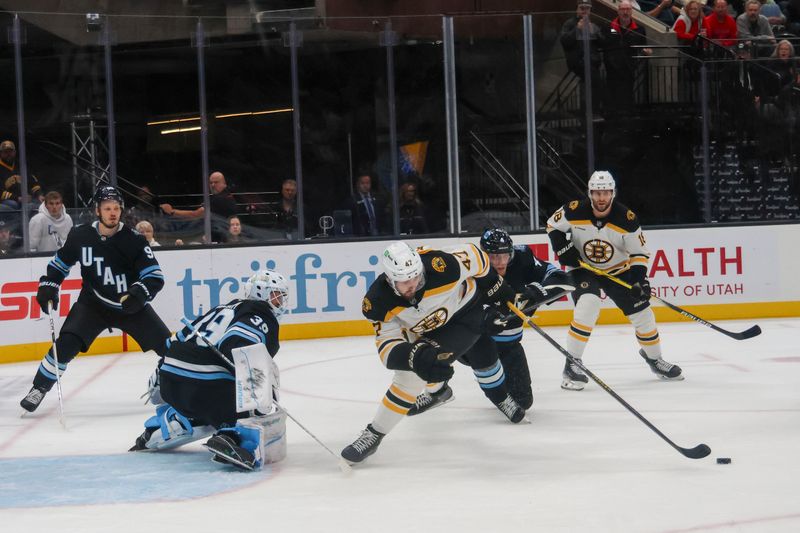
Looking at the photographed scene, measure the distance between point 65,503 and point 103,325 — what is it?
2170 mm

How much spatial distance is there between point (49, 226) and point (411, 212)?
2.85m

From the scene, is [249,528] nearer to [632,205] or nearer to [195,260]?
[195,260]

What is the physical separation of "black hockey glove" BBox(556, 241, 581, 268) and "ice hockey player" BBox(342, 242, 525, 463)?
68.3 inches

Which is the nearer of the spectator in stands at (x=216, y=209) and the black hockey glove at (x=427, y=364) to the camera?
the black hockey glove at (x=427, y=364)

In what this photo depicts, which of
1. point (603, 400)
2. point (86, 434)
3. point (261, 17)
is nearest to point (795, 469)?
point (603, 400)

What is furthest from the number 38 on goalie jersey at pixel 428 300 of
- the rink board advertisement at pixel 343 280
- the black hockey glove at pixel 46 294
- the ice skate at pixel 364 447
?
the rink board advertisement at pixel 343 280

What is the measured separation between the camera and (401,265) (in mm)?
4297

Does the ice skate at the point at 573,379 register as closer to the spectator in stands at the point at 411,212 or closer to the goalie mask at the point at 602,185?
the goalie mask at the point at 602,185

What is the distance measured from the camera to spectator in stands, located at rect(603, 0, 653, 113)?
9992 millimetres

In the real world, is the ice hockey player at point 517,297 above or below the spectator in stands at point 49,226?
below

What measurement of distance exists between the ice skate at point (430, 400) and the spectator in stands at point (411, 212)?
12.8 feet

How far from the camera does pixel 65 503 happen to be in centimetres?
407

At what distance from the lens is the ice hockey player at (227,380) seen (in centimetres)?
443

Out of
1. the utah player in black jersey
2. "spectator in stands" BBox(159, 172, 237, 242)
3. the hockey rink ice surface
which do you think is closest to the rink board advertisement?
"spectator in stands" BBox(159, 172, 237, 242)
